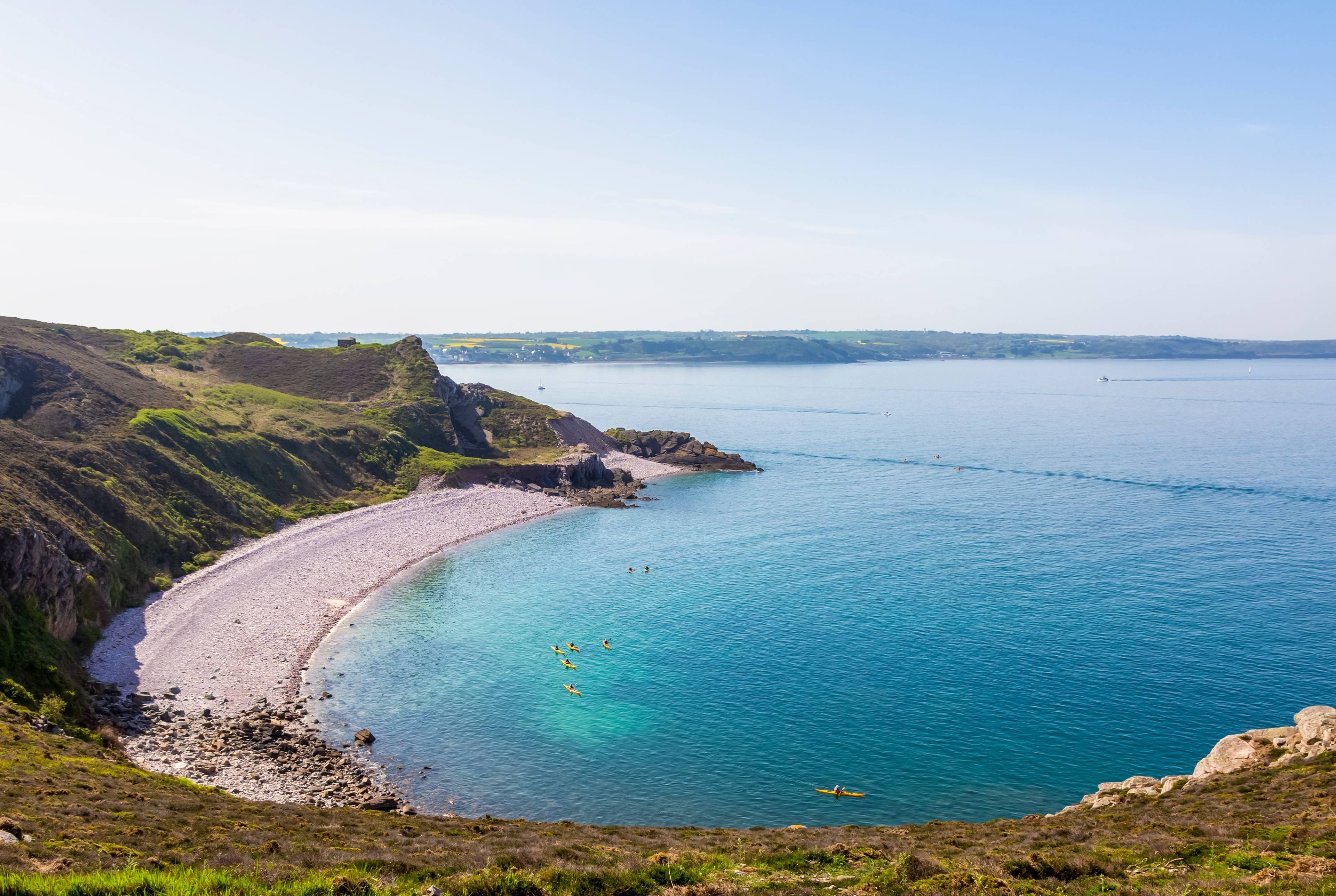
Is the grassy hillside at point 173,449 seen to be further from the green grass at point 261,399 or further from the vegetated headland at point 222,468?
the green grass at point 261,399

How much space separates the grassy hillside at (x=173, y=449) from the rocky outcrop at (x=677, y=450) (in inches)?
803

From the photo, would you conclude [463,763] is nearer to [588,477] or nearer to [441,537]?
[441,537]

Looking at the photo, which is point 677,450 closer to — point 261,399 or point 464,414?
point 464,414

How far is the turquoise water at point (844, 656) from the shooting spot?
44.2m

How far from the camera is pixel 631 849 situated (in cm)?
2933

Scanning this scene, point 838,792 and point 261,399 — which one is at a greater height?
point 261,399

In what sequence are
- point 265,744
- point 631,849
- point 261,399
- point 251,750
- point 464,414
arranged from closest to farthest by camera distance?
point 631,849 → point 251,750 → point 265,744 → point 261,399 → point 464,414

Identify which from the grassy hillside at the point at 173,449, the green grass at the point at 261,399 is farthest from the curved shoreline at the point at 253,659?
the green grass at the point at 261,399

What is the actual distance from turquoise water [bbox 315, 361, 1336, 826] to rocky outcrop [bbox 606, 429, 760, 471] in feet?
141

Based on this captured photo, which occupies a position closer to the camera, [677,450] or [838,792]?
[838,792]

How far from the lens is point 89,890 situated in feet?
64.1

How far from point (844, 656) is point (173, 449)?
81800mm

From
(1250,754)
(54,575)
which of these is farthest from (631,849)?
(54,575)

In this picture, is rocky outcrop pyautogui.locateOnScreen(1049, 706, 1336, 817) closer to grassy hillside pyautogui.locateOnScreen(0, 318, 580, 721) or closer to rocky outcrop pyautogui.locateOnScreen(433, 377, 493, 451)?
grassy hillside pyautogui.locateOnScreen(0, 318, 580, 721)
